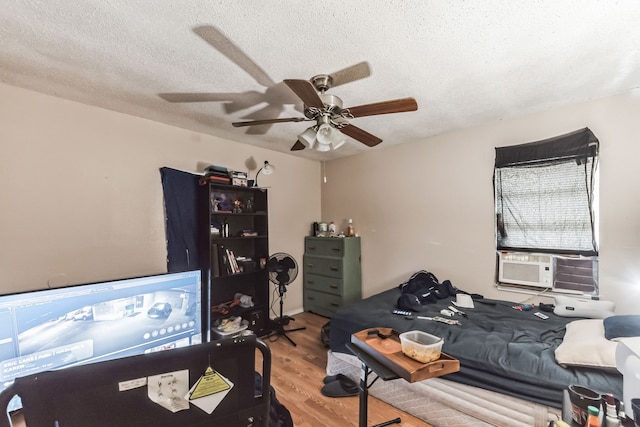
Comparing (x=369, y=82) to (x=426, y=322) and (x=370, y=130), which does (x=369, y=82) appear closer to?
(x=370, y=130)

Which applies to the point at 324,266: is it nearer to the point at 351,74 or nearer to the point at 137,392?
the point at 351,74

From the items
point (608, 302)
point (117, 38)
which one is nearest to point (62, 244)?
point (117, 38)

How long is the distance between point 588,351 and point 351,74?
7.11ft

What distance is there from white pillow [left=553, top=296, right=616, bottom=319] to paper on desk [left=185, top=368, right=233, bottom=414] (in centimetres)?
280

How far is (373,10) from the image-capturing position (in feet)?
4.39

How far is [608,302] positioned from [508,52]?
212 cm

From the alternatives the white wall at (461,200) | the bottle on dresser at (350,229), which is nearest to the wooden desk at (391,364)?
the white wall at (461,200)

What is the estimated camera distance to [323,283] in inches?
151

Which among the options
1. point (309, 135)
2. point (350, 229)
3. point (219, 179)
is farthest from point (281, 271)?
point (309, 135)

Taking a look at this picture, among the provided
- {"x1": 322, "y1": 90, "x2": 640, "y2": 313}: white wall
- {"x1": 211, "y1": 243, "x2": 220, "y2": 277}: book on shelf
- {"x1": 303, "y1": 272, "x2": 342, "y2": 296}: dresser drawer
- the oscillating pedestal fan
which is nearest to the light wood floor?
the oscillating pedestal fan

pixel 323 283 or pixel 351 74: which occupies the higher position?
pixel 351 74

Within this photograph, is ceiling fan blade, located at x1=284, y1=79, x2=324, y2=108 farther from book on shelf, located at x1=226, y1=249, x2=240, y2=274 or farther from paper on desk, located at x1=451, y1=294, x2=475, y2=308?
paper on desk, located at x1=451, y1=294, x2=475, y2=308

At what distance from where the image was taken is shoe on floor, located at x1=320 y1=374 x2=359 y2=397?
6.83ft

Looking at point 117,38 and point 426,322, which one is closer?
point 117,38
